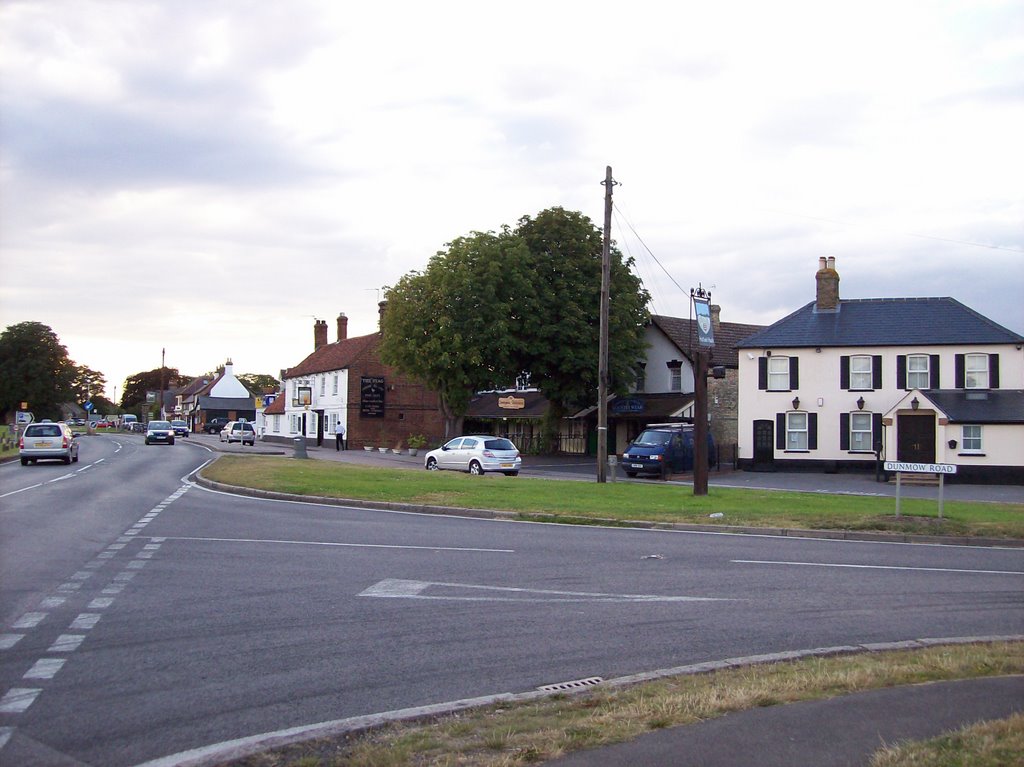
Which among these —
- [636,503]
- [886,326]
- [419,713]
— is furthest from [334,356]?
[419,713]

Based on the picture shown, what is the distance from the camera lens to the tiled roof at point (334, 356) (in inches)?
2576

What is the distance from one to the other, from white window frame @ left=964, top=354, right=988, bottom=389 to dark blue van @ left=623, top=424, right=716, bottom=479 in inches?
463

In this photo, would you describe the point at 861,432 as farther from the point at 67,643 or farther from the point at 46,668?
the point at 46,668

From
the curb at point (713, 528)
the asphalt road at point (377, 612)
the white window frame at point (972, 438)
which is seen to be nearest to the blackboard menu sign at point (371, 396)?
the white window frame at point (972, 438)

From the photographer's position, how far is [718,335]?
5475 centimetres

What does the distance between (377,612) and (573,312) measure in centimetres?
4155

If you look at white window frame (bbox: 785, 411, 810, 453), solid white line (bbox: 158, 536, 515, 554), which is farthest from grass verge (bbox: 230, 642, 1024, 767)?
white window frame (bbox: 785, 411, 810, 453)

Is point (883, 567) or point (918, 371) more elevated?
point (918, 371)

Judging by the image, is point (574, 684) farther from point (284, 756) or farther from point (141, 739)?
point (141, 739)

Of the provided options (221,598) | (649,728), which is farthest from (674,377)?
(649,728)

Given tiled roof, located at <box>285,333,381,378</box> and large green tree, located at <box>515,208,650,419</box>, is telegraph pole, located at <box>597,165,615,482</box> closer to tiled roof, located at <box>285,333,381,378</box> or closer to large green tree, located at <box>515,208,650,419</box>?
large green tree, located at <box>515,208,650,419</box>

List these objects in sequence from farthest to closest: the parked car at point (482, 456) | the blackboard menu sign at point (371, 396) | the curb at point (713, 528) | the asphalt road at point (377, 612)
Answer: the blackboard menu sign at point (371, 396)
the parked car at point (482, 456)
the curb at point (713, 528)
the asphalt road at point (377, 612)

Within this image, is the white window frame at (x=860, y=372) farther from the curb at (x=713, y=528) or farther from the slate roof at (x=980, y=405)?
the curb at (x=713, y=528)

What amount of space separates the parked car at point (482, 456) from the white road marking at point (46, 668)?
2955 centimetres
